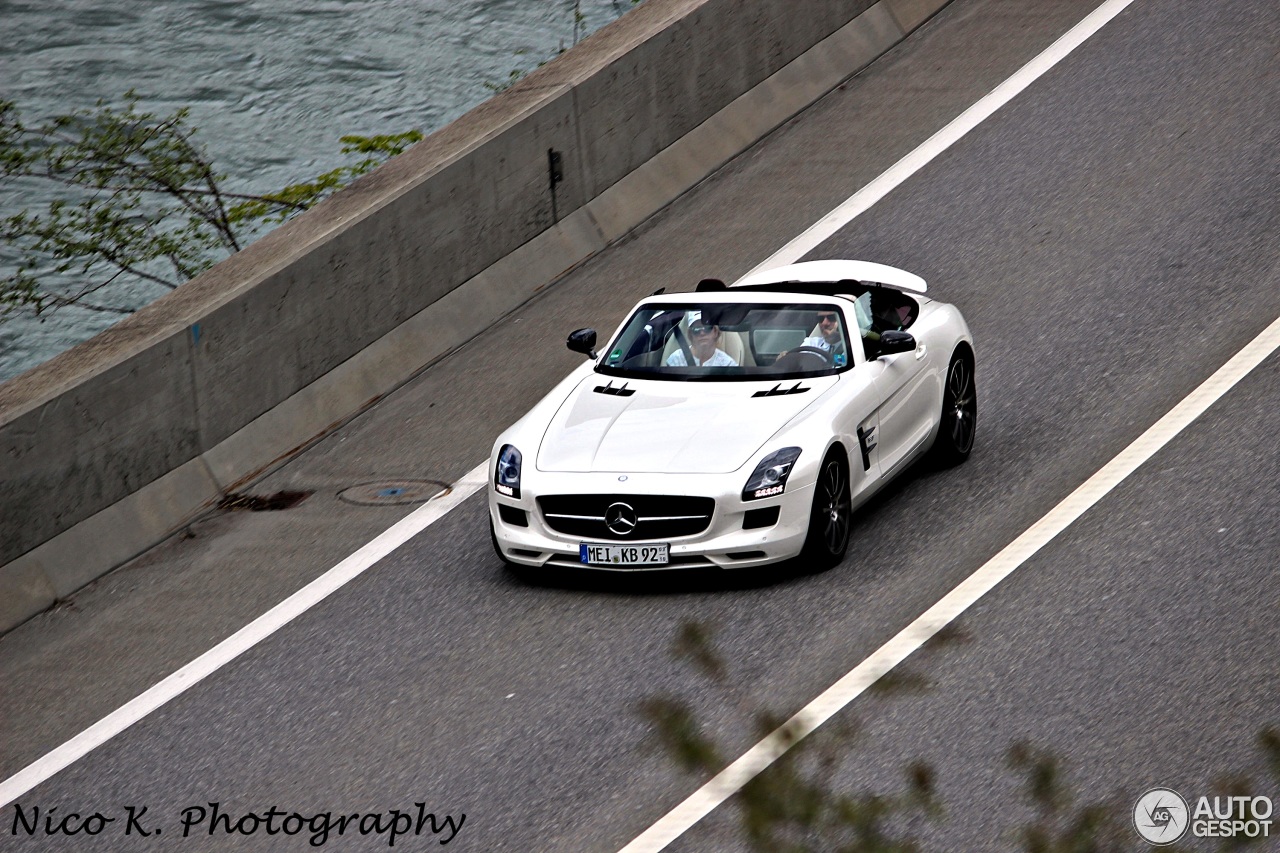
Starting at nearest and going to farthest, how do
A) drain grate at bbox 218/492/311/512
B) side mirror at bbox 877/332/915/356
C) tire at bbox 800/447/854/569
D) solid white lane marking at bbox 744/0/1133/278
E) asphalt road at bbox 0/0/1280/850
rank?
asphalt road at bbox 0/0/1280/850, tire at bbox 800/447/854/569, side mirror at bbox 877/332/915/356, drain grate at bbox 218/492/311/512, solid white lane marking at bbox 744/0/1133/278

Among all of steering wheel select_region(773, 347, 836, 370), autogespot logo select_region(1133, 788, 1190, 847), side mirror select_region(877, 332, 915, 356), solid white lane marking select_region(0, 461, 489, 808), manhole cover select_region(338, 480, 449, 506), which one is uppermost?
side mirror select_region(877, 332, 915, 356)

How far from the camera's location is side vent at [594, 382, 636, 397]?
10695 millimetres

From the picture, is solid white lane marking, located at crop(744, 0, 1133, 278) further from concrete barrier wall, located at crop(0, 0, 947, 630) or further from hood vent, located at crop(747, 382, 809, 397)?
hood vent, located at crop(747, 382, 809, 397)

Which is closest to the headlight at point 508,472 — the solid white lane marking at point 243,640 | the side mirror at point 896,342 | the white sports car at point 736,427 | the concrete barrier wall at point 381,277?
the white sports car at point 736,427

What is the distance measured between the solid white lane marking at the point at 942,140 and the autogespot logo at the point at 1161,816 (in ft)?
25.8

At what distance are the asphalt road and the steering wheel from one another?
979 millimetres

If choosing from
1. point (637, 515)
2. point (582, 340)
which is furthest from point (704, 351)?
point (637, 515)

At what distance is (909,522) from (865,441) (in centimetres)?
60

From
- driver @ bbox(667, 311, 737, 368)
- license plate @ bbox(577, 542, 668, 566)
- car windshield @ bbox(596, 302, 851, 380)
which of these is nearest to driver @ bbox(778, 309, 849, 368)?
car windshield @ bbox(596, 302, 851, 380)

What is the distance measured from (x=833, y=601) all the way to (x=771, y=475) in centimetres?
74

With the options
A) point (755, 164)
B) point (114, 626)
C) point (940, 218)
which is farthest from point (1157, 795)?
point (755, 164)

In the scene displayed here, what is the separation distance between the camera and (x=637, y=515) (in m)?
9.71

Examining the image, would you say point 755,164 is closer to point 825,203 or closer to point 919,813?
point 825,203

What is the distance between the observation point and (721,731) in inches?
317
